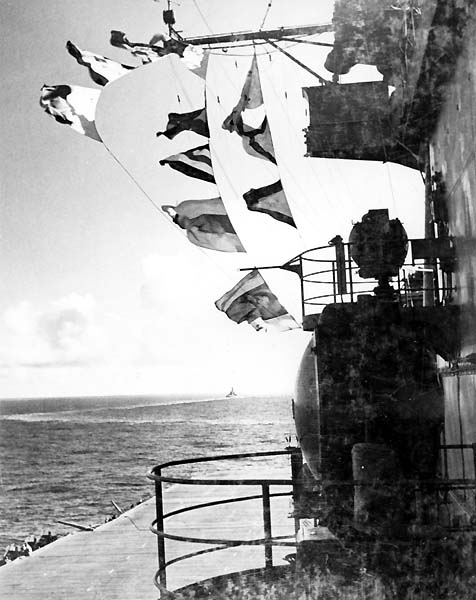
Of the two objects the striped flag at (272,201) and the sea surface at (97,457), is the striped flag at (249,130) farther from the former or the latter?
the sea surface at (97,457)

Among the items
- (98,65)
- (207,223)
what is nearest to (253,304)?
(207,223)

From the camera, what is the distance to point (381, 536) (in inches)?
279

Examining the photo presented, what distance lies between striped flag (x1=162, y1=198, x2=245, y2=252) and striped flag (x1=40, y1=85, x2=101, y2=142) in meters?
1.93

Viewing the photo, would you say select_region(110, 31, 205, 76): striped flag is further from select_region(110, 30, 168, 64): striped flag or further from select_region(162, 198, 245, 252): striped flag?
select_region(162, 198, 245, 252): striped flag

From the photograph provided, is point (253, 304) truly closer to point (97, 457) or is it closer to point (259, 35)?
point (259, 35)

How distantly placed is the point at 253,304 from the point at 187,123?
326 cm

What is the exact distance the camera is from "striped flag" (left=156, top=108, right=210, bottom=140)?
13016 mm

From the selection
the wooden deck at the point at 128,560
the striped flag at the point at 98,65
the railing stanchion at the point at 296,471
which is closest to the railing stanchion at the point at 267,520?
the railing stanchion at the point at 296,471

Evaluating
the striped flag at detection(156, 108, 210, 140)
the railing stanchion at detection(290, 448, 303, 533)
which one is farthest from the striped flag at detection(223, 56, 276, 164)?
the railing stanchion at detection(290, 448, 303, 533)

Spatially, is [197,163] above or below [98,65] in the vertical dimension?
below

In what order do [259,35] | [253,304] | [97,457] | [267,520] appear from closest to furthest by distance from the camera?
[267,520]
[253,304]
[259,35]
[97,457]

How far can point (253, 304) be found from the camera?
1270 centimetres

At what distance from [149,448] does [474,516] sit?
8086 cm

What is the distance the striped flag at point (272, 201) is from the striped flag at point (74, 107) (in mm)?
2865
